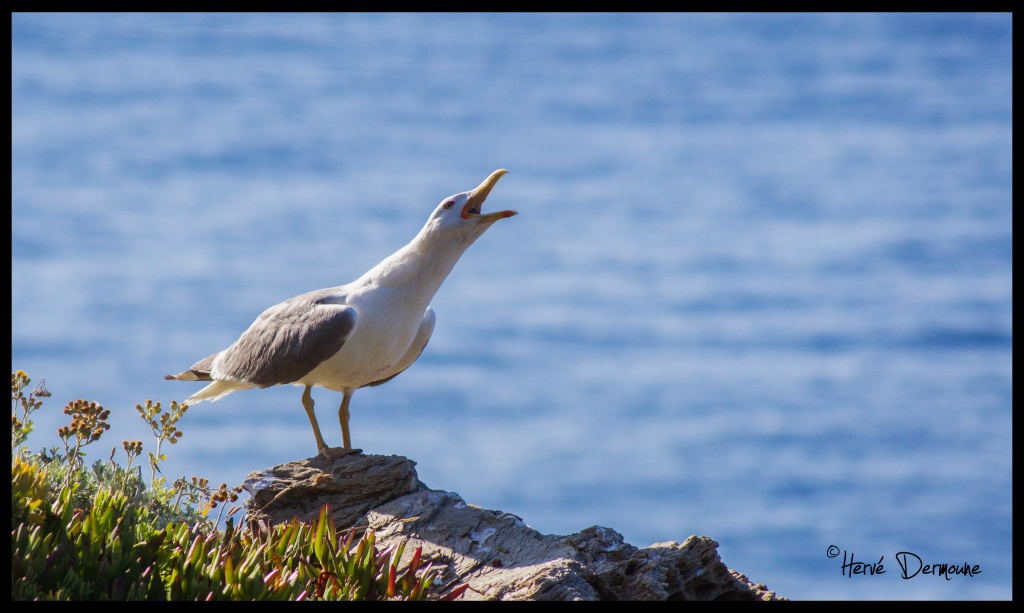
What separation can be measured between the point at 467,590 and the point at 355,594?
2.27ft

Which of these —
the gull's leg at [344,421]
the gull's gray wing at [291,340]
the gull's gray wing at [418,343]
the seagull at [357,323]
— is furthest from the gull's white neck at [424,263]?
the gull's leg at [344,421]

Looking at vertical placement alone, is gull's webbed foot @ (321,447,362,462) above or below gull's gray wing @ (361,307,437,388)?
below

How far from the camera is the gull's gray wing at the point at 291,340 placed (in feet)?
19.7

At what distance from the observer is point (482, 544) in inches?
208

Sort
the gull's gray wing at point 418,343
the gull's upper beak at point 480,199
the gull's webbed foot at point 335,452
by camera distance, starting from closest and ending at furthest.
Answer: the gull's webbed foot at point 335,452
the gull's upper beak at point 480,199
the gull's gray wing at point 418,343

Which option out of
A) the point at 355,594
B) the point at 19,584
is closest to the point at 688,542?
the point at 355,594

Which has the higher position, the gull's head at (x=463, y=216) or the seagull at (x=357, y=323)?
the gull's head at (x=463, y=216)

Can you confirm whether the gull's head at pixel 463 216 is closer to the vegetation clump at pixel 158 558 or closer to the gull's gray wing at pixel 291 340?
the gull's gray wing at pixel 291 340

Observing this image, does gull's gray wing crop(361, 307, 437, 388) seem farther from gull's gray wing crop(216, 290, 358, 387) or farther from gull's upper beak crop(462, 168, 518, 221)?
gull's upper beak crop(462, 168, 518, 221)

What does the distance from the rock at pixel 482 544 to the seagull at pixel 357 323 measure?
29 cm

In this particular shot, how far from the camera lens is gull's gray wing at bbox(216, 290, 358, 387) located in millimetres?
6008

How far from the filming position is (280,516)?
5812mm

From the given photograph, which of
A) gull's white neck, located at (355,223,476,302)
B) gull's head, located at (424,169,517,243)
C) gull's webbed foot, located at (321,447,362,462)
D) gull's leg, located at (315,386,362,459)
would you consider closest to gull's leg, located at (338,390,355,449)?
gull's leg, located at (315,386,362,459)
